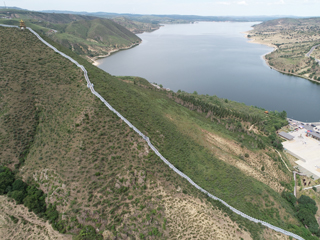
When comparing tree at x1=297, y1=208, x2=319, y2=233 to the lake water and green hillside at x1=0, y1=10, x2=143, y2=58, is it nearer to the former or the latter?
the lake water

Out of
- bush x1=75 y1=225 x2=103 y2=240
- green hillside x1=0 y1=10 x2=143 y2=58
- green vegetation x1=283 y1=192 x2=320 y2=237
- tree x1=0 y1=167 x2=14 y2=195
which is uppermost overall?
green hillside x1=0 y1=10 x2=143 y2=58

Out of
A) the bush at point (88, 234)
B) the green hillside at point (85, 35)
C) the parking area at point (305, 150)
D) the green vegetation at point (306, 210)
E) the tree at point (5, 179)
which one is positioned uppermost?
the green hillside at point (85, 35)

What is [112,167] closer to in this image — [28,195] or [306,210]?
[28,195]

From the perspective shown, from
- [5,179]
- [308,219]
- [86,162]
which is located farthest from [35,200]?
[308,219]

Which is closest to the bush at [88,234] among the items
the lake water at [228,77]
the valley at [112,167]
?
the valley at [112,167]

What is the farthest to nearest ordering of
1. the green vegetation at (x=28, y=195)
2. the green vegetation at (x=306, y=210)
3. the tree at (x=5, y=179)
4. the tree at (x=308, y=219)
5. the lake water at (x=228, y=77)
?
the lake water at (x=228, y=77), the green vegetation at (x=306, y=210), the tree at (x=308, y=219), the tree at (x=5, y=179), the green vegetation at (x=28, y=195)

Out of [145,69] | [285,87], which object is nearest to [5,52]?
[145,69]

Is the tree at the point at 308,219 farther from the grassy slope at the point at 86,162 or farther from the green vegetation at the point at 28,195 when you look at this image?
the green vegetation at the point at 28,195

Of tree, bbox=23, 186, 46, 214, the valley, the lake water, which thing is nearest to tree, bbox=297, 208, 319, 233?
the valley

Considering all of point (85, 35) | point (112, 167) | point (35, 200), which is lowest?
point (35, 200)
